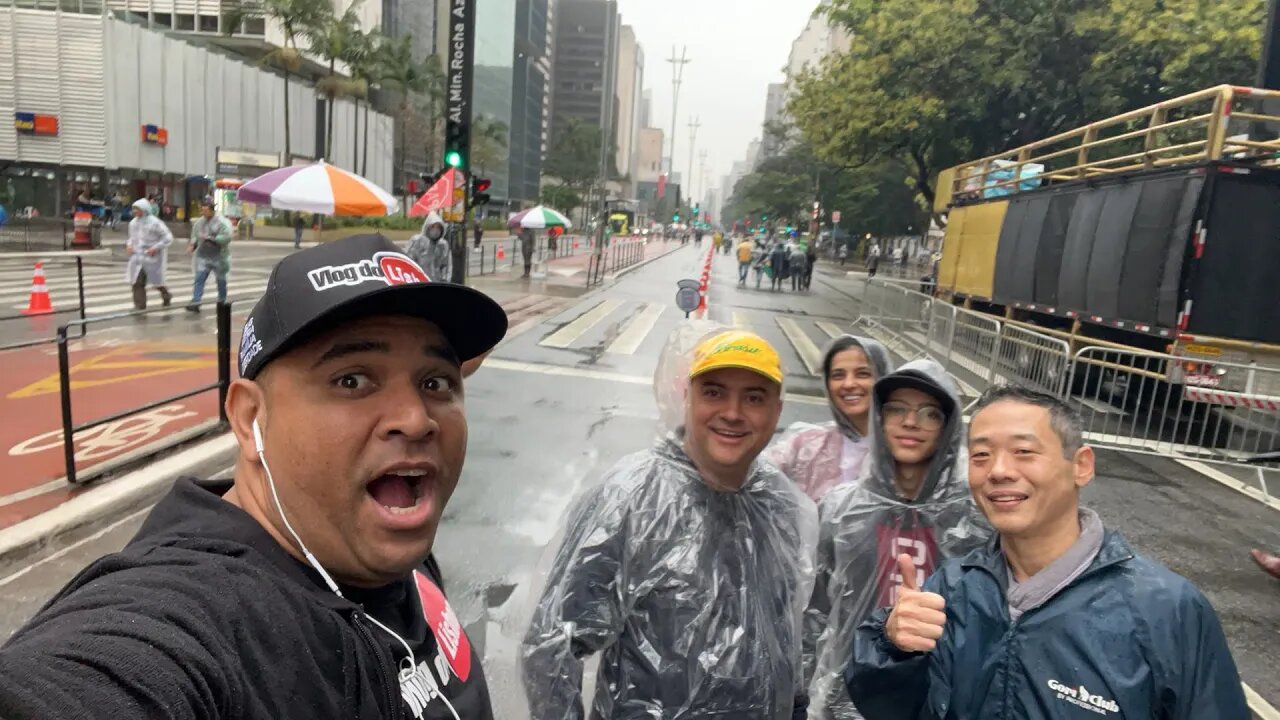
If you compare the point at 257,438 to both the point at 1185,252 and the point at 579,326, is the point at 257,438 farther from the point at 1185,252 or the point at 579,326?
the point at 579,326

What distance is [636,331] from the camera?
1495 cm

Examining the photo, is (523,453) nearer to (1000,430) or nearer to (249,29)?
(1000,430)

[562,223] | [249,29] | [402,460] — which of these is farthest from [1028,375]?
[249,29]

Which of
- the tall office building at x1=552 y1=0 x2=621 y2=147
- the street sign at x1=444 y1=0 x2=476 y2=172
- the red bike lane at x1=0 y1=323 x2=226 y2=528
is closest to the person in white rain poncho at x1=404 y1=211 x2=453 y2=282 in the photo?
the street sign at x1=444 y1=0 x2=476 y2=172

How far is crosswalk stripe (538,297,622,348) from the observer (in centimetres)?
1301

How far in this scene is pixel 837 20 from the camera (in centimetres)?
2216

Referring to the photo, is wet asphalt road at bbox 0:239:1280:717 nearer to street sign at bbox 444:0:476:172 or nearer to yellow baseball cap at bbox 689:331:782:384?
yellow baseball cap at bbox 689:331:782:384

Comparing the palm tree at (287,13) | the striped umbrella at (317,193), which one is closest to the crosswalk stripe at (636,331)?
the striped umbrella at (317,193)

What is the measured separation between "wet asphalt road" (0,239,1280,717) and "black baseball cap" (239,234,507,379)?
1205mm

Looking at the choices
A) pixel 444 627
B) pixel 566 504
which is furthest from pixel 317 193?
pixel 444 627

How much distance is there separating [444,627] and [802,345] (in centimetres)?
1380

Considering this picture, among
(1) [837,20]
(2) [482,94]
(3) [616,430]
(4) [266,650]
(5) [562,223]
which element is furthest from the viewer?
(2) [482,94]

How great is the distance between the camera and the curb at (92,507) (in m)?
4.26

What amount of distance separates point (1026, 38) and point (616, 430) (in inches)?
648
